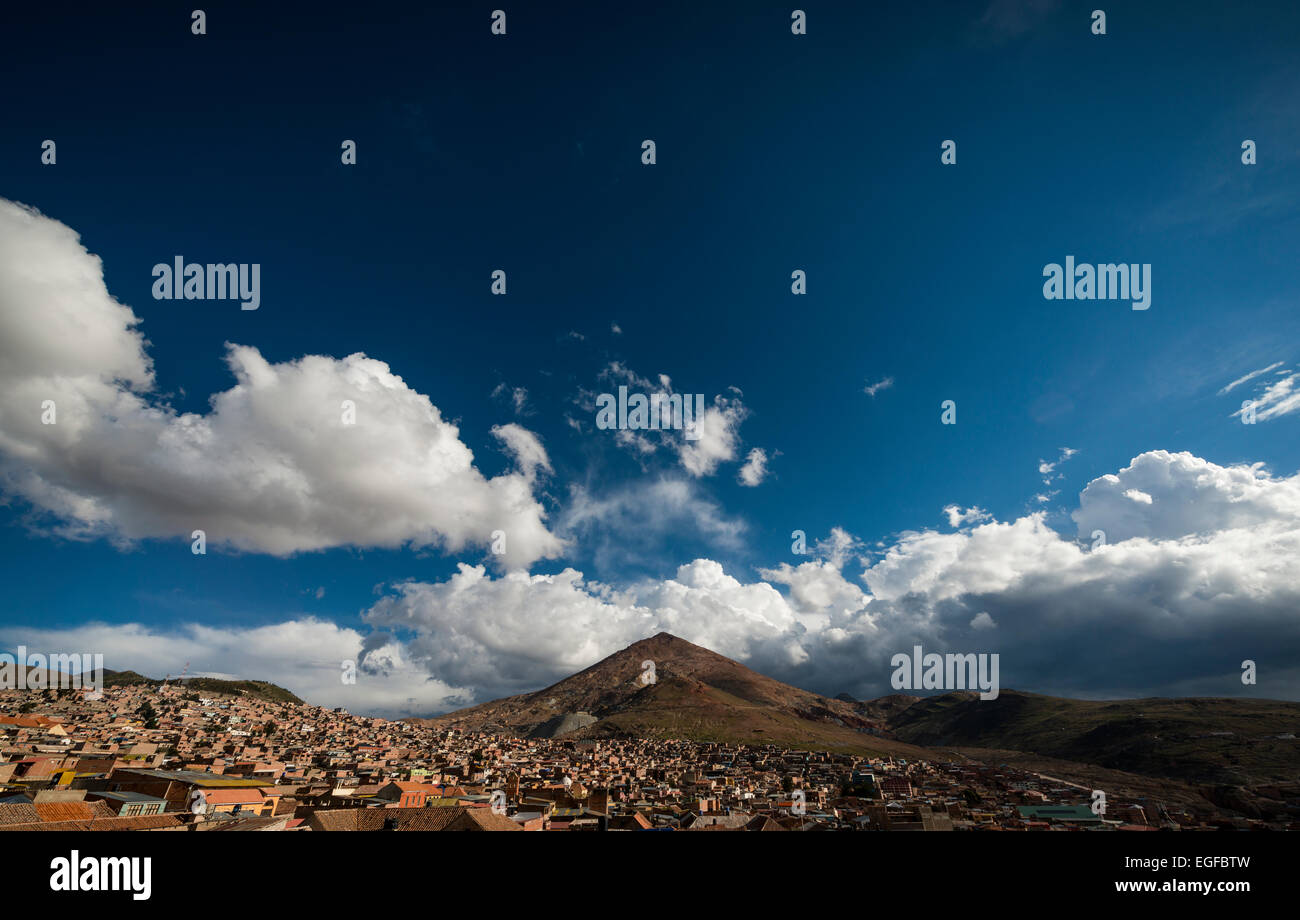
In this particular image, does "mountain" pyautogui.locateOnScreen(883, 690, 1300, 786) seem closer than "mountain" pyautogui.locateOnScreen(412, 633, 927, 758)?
Yes

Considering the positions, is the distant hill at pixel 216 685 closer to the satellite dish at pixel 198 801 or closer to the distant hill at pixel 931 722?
the distant hill at pixel 931 722

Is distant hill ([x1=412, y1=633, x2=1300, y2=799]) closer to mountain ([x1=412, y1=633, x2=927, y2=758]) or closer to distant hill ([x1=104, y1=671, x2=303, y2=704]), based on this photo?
mountain ([x1=412, y1=633, x2=927, y2=758])

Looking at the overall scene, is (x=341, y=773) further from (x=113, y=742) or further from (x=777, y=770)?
(x=777, y=770)

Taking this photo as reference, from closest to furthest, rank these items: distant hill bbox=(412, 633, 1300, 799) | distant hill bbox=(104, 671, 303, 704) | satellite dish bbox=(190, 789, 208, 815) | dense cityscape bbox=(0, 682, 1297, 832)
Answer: dense cityscape bbox=(0, 682, 1297, 832)
satellite dish bbox=(190, 789, 208, 815)
distant hill bbox=(412, 633, 1300, 799)
distant hill bbox=(104, 671, 303, 704)

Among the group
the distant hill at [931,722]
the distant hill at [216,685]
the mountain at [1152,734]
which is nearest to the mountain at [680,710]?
the distant hill at [931,722]

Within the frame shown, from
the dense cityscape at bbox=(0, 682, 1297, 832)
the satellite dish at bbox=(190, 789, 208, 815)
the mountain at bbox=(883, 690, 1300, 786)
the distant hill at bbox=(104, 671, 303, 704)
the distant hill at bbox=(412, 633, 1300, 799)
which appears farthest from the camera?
the distant hill at bbox=(104, 671, 303, 704)

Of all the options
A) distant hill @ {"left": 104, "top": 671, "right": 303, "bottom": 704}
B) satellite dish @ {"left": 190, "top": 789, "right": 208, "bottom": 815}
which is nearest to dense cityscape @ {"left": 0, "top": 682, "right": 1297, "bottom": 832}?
satellite dish @ {"left": 190, "top": 789, "right": 208, "bottom": 815}
